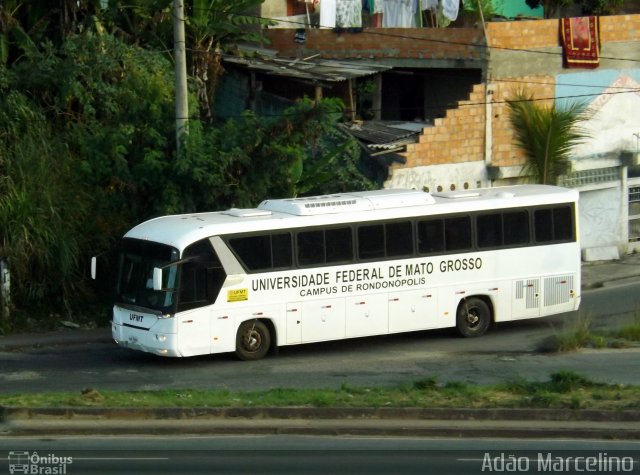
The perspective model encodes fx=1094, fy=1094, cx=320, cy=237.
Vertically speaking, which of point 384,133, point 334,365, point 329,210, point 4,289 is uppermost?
point 384,133

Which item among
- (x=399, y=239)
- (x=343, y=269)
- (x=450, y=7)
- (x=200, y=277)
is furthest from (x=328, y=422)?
(x=450, y=7)

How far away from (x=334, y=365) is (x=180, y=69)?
6.73 m

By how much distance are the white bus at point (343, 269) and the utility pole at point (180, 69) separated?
2729 millimetres

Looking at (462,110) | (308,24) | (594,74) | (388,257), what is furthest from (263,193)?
(594,74)

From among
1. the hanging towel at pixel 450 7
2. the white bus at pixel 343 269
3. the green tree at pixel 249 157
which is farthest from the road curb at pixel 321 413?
the hanging towel at pixel 450 7

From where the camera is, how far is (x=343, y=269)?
19500mm

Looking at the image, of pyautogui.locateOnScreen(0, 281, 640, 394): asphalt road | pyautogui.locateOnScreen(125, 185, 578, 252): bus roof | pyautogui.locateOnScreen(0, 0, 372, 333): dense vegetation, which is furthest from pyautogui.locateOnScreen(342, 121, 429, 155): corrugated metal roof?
pyautogui.locateOnScreen(0, 281, 640, 394): asphalt road

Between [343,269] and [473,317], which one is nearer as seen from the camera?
[343,269]

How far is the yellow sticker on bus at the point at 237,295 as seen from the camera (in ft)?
60.8

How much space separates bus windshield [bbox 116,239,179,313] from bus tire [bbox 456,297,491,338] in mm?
5831

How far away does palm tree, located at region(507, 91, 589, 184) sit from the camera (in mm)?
27625

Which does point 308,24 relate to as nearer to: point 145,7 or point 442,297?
point 145,7

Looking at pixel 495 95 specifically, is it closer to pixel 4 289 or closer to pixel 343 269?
pixel 343 269

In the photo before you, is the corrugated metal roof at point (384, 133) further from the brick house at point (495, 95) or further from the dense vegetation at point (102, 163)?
the dense vegetation at point (102, 163)
